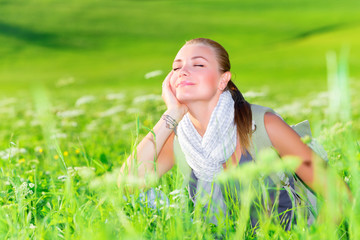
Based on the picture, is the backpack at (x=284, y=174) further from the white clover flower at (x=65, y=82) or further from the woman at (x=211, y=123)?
the white clover flower at (x=65, y=82)

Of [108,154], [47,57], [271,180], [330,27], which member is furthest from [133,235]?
[330,27]

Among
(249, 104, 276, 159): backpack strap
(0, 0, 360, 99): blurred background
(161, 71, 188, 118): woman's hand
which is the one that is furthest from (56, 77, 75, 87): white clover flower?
(0, 0, 360, 99): blurred background

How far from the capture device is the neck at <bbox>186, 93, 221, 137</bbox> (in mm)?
3256

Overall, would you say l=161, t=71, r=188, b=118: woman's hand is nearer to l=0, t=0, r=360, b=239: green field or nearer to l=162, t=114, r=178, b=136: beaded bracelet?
l=162, t=114, r=178, b=136: beaded bracelet

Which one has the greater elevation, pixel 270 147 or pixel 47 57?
pixel 270 147

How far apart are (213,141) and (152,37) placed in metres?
48.6

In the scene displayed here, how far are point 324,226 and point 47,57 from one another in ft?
153

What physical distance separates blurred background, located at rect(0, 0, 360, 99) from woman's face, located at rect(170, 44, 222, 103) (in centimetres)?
2775

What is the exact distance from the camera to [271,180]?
10.6 ft

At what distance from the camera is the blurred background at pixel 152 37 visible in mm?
35031

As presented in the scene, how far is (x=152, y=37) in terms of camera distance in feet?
167

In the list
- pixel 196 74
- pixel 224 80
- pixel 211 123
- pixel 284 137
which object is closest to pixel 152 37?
pixel 224 80

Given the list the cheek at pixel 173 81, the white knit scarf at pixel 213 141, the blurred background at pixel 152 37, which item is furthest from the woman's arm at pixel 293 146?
the blurred background at pixel 152 37

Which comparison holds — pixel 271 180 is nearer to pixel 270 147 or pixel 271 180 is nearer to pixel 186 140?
pixel 270 147
